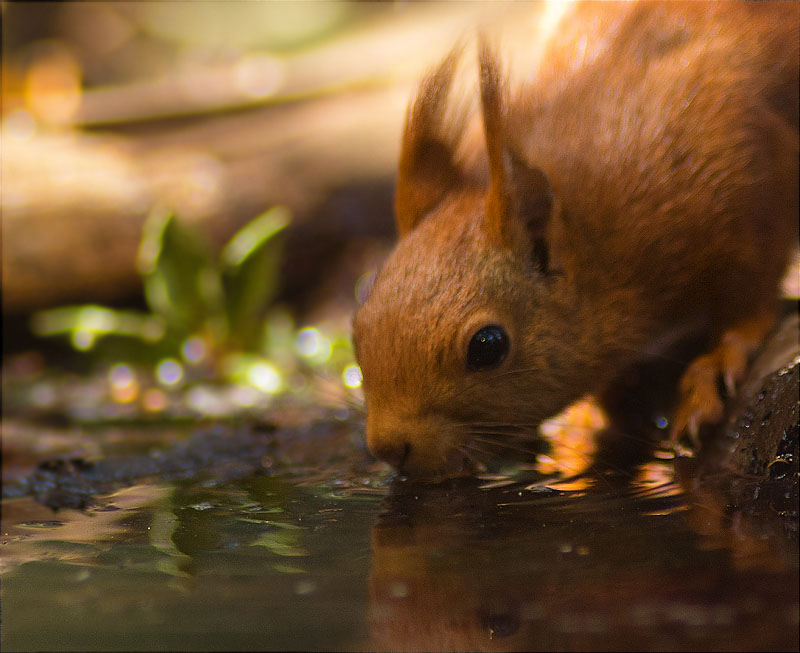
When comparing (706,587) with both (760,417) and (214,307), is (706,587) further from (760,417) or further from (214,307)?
(214,307)

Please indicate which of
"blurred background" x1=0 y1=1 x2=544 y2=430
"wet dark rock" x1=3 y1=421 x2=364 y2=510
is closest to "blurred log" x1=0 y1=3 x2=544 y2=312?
"blurred background" x1=0 y1=1 x2=544 y2=430

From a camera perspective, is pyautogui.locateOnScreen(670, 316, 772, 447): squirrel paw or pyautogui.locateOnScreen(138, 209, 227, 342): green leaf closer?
pyautogui.locateOnScreen(670, 316, 772, 447): squirrel paw

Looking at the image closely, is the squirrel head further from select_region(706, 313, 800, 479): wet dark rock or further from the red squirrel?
select_region(706, 313, 800, 479): wet dark rock

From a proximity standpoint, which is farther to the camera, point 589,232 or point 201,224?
point 201,224

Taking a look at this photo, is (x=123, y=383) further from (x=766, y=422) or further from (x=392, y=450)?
(x=766, y=422)

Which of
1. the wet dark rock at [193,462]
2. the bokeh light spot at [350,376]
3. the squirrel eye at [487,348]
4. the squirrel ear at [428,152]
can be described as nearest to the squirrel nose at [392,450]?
the squirrel eye at [487,348]

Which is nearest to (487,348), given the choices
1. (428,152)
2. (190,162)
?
(428,152)

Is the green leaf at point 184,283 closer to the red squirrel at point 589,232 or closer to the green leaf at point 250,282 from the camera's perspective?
the green leaf at point 250,282
